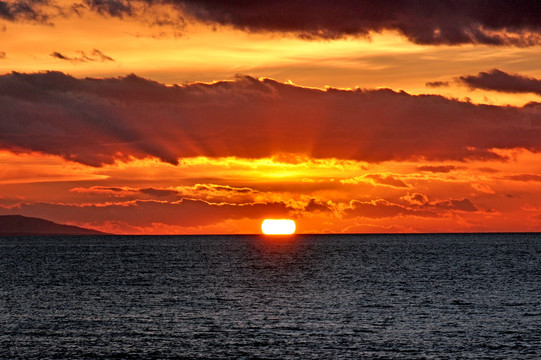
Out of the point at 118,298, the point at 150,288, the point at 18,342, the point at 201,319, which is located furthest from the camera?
the point at 150,288

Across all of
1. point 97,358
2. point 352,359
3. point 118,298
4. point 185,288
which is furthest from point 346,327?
point 185,288

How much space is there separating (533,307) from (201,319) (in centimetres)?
3907

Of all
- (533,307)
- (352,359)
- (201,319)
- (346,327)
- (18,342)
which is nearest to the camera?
(352,359)

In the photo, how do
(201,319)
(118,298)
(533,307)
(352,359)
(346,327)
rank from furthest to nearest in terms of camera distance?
(118,298), (533,307), (201,319), (346,327), (352,359)

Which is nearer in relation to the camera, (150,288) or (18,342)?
(18,342)

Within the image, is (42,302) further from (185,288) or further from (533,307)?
(533,307)

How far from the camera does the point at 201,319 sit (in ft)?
Answer: 240

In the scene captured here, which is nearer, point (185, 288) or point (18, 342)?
point (18, 342)

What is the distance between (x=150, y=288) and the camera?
10681 cm

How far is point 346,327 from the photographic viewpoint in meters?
68.2

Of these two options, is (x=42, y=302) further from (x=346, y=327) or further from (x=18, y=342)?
(x=346, y=327)

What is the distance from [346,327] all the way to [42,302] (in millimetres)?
40066

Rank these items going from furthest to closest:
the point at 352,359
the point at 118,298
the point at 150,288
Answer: the point at 150,288 < the point at 118,298 < the point at 352,359

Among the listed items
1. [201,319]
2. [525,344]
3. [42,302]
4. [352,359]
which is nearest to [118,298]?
[42,302]
